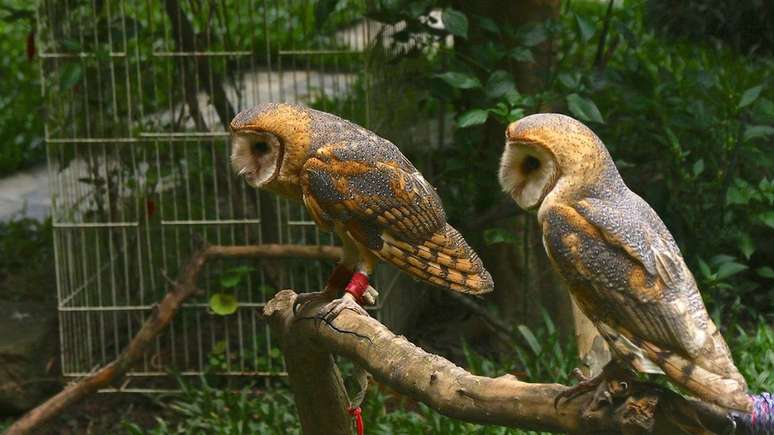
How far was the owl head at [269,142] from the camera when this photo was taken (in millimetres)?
2625

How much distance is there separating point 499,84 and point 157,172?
4.92 ft

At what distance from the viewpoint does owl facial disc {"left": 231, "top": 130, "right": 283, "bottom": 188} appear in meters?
2.65

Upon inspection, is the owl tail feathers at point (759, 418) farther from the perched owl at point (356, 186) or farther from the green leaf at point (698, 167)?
the green leaf at point (698, 167)

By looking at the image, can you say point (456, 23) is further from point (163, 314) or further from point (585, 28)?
point (163, 314)

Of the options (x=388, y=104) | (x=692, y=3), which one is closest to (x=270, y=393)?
(x=388, y=104)

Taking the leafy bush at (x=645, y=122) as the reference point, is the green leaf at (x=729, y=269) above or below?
below

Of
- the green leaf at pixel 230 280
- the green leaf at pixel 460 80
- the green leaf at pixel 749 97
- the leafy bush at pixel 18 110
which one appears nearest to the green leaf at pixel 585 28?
the green leaf at pixel 460 80

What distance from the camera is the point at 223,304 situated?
4.64 m

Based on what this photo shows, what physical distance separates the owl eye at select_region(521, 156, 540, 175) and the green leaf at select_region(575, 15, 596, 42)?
7.15ft

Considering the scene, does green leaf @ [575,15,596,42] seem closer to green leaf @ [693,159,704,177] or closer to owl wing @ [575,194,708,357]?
green leaf @ [693,159,704,177]

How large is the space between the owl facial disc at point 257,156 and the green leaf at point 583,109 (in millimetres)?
1730

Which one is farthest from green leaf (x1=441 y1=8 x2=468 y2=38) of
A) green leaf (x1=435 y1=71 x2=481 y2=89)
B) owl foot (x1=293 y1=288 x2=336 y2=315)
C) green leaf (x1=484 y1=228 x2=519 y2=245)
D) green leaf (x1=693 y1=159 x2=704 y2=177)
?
owl foot (x1=293 y1=288 x2=336 y2=315)

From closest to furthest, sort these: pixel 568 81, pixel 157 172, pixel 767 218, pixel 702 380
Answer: pixel 702 380 → pixel 568 81 → pixel 767 218 → pixel 157 172

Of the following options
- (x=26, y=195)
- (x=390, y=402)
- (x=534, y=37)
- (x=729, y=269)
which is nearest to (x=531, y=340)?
(x=390, y=402)
